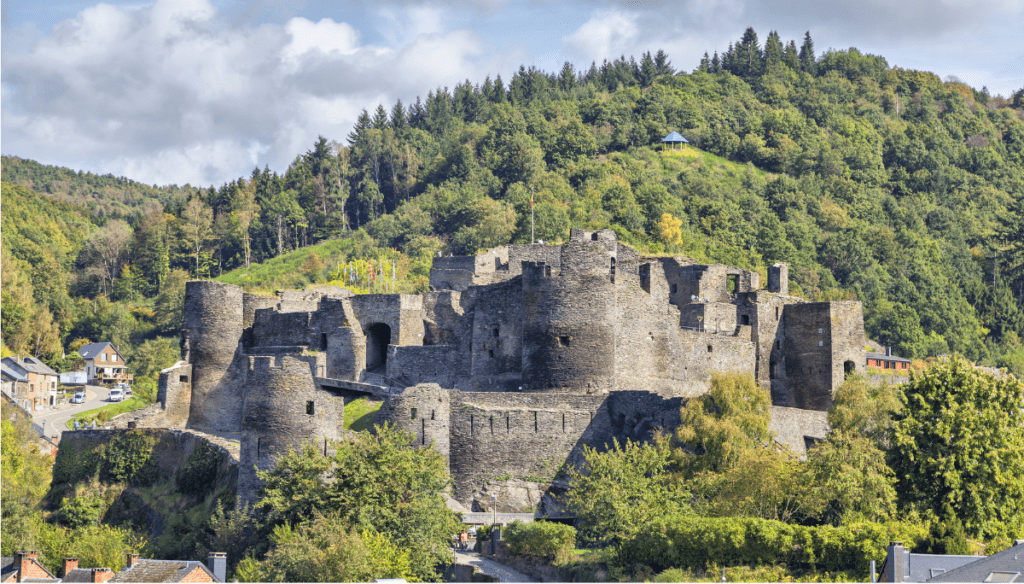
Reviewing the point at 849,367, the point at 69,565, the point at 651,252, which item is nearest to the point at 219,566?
the point at 69,565

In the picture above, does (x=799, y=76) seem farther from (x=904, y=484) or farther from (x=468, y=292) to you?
(x=904, y=484)

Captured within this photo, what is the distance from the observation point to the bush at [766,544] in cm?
4022

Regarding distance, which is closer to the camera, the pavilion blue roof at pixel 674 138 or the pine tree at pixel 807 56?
the pavilion blue roof at pixel 674 138

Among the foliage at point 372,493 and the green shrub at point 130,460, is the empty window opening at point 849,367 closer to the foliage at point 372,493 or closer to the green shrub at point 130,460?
the foliage at point 372,493

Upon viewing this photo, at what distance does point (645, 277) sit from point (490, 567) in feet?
60.1

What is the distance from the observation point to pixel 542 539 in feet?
143

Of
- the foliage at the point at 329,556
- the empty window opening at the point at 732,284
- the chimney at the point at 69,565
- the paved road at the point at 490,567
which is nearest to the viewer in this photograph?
the foliage at the point at 329,556

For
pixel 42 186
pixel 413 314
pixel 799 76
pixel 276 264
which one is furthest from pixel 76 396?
pixel 799 76

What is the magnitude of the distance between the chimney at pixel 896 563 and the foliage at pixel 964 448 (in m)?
6.36

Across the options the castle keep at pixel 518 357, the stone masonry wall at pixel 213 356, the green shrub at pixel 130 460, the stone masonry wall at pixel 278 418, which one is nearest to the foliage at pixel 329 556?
the stone masonry wall at pixel 278 418

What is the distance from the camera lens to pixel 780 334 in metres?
60.1

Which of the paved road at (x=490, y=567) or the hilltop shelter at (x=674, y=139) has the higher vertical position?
the hilltop shelter at (x=674, y=139)

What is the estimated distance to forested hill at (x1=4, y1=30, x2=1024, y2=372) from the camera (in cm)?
10325

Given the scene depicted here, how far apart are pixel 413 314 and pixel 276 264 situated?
193ft
